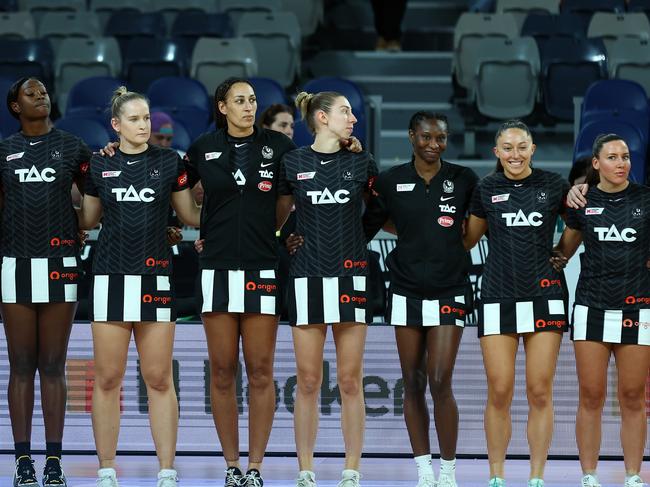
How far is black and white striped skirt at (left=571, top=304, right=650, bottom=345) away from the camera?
5.93 m

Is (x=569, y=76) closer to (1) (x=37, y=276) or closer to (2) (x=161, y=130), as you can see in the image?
(2) (x=161, y=130)

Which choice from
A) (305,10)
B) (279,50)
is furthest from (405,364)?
(305,10)

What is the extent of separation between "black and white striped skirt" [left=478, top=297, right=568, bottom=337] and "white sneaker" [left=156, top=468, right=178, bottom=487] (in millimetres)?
1631

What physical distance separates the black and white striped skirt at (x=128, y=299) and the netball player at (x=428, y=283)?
1.12 meters

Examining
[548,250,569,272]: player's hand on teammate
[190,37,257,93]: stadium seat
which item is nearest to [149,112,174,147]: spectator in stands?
[190,37,257,93]: stadium seat

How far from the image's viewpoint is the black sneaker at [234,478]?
6.04 m

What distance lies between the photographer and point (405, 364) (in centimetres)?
607

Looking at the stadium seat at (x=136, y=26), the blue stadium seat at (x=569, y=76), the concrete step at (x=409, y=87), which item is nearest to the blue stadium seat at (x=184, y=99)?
the stadium seat at (x=136, y=26)

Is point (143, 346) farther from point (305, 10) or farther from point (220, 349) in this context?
point (305, 10)

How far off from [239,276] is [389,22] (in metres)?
7.25

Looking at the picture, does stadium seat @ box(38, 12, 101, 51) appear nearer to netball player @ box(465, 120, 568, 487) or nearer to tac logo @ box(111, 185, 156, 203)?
tac logo @ box(111, 185, 156, 203)

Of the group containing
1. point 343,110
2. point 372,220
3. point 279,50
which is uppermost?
point 279,50

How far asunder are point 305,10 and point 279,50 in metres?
1.04

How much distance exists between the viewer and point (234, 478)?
19.9ft
